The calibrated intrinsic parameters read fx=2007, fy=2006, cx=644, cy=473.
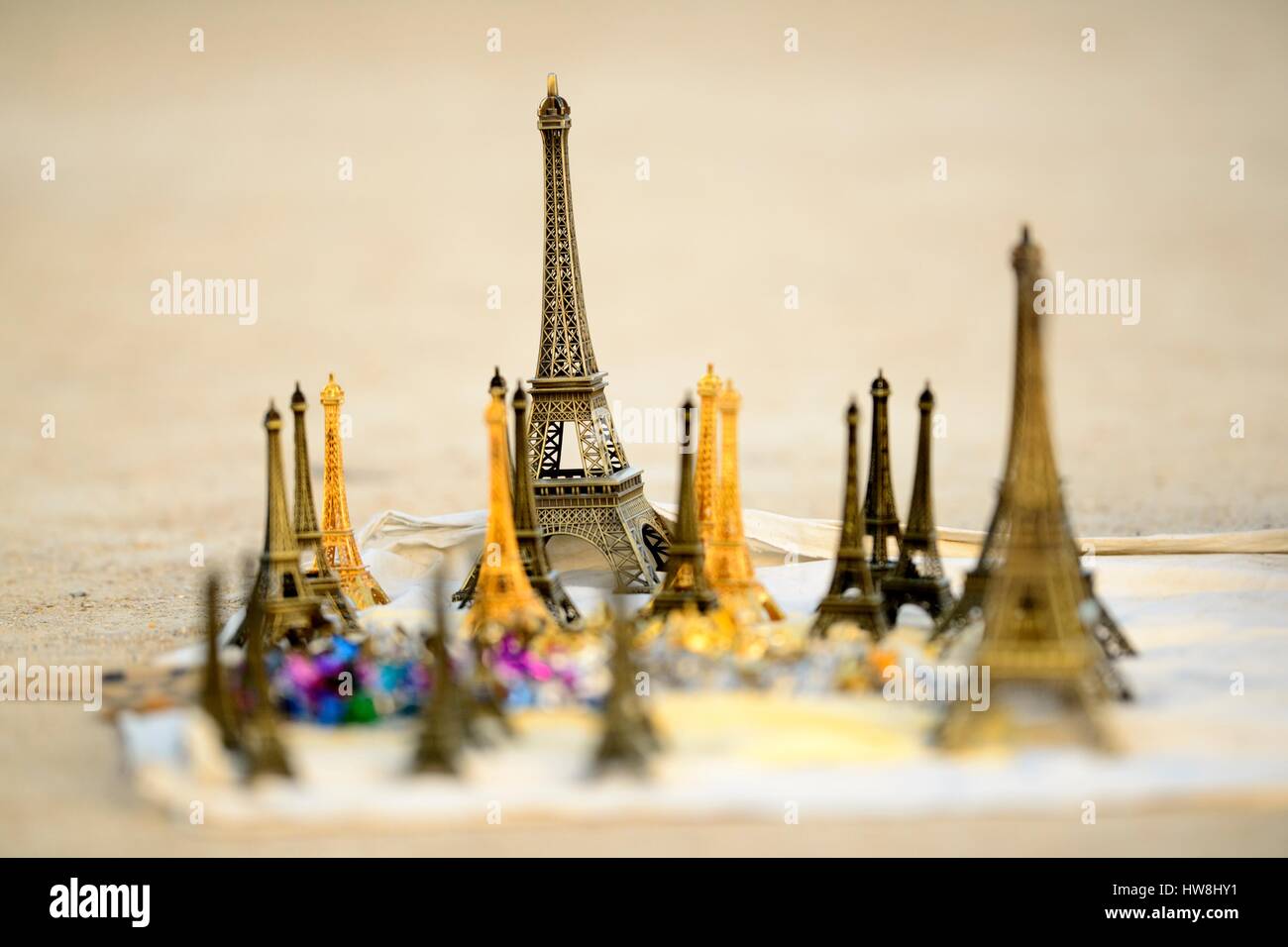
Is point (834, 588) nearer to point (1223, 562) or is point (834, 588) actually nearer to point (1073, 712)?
point (1073, 712)

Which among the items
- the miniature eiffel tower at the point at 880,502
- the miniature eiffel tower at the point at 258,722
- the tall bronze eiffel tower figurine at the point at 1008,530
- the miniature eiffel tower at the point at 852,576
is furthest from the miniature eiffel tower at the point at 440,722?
the miniature eiffel tower at the point at 880,502

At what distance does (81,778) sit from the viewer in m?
11.6

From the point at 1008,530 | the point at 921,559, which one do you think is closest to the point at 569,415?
the point at 921,559

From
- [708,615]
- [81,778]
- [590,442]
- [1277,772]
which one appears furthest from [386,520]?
[1277,772]

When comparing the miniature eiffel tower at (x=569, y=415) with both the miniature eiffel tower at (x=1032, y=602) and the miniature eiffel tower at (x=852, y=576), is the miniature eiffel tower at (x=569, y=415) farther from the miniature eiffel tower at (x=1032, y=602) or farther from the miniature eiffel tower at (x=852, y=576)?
the miniature eiffel tower at (x=1032, y=602)

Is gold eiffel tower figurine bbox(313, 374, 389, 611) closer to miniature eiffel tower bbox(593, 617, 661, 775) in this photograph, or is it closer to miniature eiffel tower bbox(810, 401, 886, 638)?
miniature eiffel tower bbox(810, 401, 886, 638)

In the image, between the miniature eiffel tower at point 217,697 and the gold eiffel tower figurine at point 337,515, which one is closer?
the miniature eiffel tower at point 217,697

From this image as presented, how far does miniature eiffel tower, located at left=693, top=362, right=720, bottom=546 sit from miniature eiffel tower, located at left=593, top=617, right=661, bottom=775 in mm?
3313

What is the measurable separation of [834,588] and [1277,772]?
156 inches

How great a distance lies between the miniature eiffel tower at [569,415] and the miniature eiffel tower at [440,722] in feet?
16.6

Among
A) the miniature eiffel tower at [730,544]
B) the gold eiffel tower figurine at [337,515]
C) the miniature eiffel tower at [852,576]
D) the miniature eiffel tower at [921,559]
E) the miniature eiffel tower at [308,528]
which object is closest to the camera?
the miniature eiffel tower at [852,576]

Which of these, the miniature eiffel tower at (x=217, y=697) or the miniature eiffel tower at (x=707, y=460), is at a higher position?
the miniature eiffel tower at (x=707, y=460)

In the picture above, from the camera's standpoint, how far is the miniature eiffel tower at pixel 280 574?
46.0 ft

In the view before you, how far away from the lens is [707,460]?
1469 centimetres
